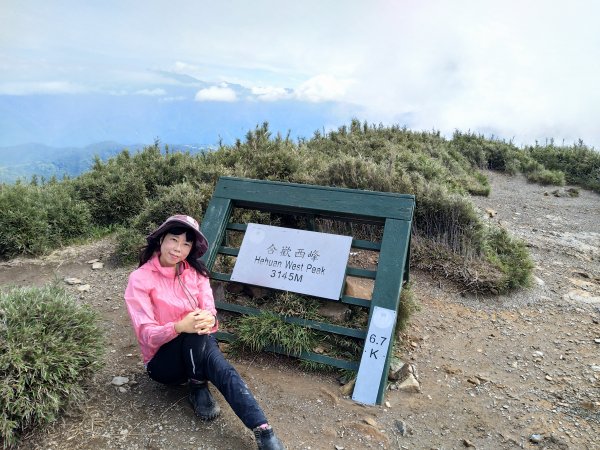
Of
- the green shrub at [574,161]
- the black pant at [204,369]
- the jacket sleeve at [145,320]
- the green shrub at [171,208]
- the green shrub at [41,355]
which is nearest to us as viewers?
the green shrub at [41,355]

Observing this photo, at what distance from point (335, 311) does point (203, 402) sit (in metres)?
1.44

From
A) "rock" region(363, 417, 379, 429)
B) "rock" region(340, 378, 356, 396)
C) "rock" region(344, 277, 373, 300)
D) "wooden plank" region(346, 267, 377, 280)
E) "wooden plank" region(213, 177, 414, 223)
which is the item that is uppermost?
"wooden plank" region(213, 177, 414, 223)

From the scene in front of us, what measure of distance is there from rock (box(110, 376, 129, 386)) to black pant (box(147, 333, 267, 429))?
395 mm

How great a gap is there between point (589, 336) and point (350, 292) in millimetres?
2251

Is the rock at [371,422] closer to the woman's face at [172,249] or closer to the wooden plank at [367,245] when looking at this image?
the wooden plank at [367,245]

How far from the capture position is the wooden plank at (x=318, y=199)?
383 cm

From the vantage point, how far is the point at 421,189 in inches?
245

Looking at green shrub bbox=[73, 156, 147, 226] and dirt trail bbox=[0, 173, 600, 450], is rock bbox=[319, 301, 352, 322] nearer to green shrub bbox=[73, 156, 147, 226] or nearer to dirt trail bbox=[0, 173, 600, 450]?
dirt trail bbox=[0, 173, 600, 450]

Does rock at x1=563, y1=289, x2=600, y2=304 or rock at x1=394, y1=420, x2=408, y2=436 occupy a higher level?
rock at x1=563, y1=289, x2=600, y2=304

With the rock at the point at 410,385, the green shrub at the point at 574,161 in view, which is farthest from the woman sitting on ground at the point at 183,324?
the green shrub at the point at 574,161

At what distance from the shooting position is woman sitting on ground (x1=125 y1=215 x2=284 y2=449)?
2.72 meters

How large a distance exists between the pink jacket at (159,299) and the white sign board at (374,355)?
1.11 metres

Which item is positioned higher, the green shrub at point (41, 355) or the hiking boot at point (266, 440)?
the green shrub at point (41, 355)

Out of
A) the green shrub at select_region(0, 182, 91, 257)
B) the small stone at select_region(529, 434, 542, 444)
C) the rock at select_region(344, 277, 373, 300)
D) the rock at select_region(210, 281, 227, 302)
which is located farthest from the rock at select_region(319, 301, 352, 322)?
the green shrub at select_region(0, 182, 91, 257)
